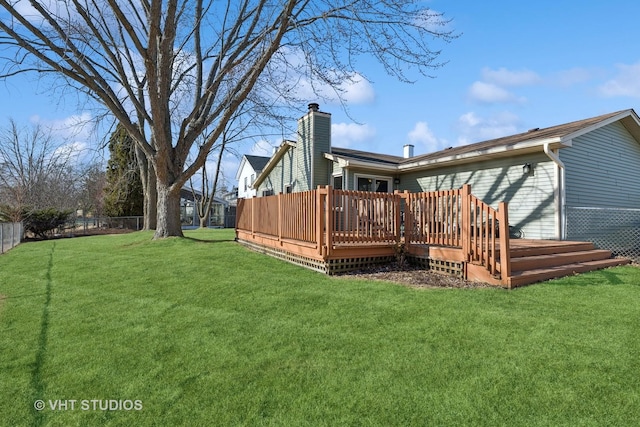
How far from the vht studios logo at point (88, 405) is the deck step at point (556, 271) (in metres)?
5.11

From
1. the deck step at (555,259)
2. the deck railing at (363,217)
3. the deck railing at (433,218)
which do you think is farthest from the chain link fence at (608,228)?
the deck railing at (363,217)

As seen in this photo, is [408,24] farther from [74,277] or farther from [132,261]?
[74,277]

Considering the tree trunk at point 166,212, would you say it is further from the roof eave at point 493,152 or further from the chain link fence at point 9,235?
the roof eave at point 493,152

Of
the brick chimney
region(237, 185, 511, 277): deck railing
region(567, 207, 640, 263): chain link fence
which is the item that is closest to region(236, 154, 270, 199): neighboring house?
the brick chimney

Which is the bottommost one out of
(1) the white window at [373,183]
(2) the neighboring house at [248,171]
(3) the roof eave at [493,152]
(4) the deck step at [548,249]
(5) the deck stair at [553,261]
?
(5) the deck stair at [553,261]

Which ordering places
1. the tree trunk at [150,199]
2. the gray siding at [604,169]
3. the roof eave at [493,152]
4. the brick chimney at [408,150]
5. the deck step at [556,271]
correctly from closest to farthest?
the deck step at [556,271], the roof eave at [493,152], the gray siding at [604,169], the brick chimney at [408,150], the tree trunk at [150,199]

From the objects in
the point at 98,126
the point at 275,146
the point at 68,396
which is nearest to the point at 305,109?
the point at 275,146

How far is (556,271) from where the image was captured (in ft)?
19.9

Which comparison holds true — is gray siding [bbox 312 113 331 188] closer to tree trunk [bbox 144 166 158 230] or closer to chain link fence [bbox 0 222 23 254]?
chain link fence [bbox 0 222 23 254]

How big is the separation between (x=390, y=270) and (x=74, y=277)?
5.90 m

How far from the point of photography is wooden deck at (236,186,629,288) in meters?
5.61

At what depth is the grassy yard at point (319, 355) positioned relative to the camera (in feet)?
7.74

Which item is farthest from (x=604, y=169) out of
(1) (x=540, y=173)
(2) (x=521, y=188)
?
(2) (x=521, y=188)

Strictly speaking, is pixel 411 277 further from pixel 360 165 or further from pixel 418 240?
pixel 360 165
